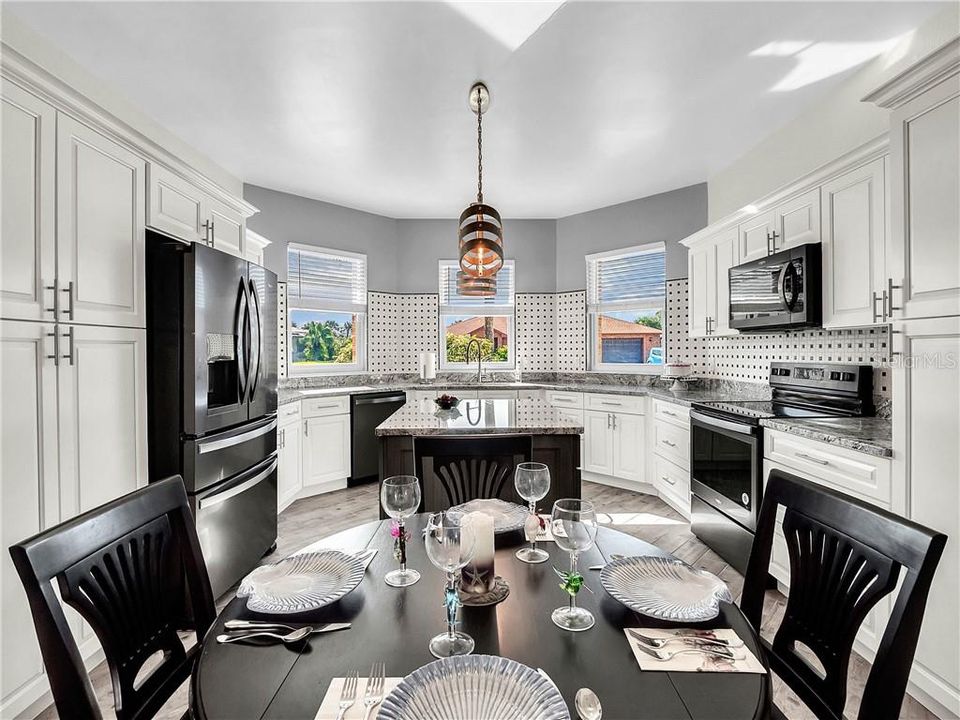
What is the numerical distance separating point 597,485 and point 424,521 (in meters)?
3.33

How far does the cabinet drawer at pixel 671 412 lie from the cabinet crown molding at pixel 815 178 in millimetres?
1326

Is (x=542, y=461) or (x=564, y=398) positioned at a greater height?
(x=564, y=398)

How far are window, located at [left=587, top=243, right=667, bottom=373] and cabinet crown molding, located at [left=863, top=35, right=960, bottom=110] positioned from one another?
2788 millimetres

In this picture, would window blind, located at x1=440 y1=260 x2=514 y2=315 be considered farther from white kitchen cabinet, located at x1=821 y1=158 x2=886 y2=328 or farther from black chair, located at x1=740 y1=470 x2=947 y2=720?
black chair, located at x1=740 y1=470 x2=947 y2=720

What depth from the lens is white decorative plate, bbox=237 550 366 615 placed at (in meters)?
0.97

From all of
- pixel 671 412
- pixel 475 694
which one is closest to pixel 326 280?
pixel 671 412

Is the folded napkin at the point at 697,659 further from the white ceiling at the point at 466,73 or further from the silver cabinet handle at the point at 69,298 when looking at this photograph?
the white ceiling at the point at 466,73

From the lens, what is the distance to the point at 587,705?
0.69 m

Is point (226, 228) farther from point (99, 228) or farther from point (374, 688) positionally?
point (374, 688)

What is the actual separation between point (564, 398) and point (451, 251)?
6.82 ft

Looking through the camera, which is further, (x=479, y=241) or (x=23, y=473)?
(x=479, y=241)

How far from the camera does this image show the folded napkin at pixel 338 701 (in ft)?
2.25

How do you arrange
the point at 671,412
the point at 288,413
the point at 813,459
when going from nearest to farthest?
1. the point at 813,459
2. the point at 671,412
3. the point at 288,413

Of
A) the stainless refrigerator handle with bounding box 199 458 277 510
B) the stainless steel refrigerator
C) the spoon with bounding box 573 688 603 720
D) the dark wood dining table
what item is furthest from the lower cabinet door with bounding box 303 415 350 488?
the spoon with bounding box 573 688 603 720
